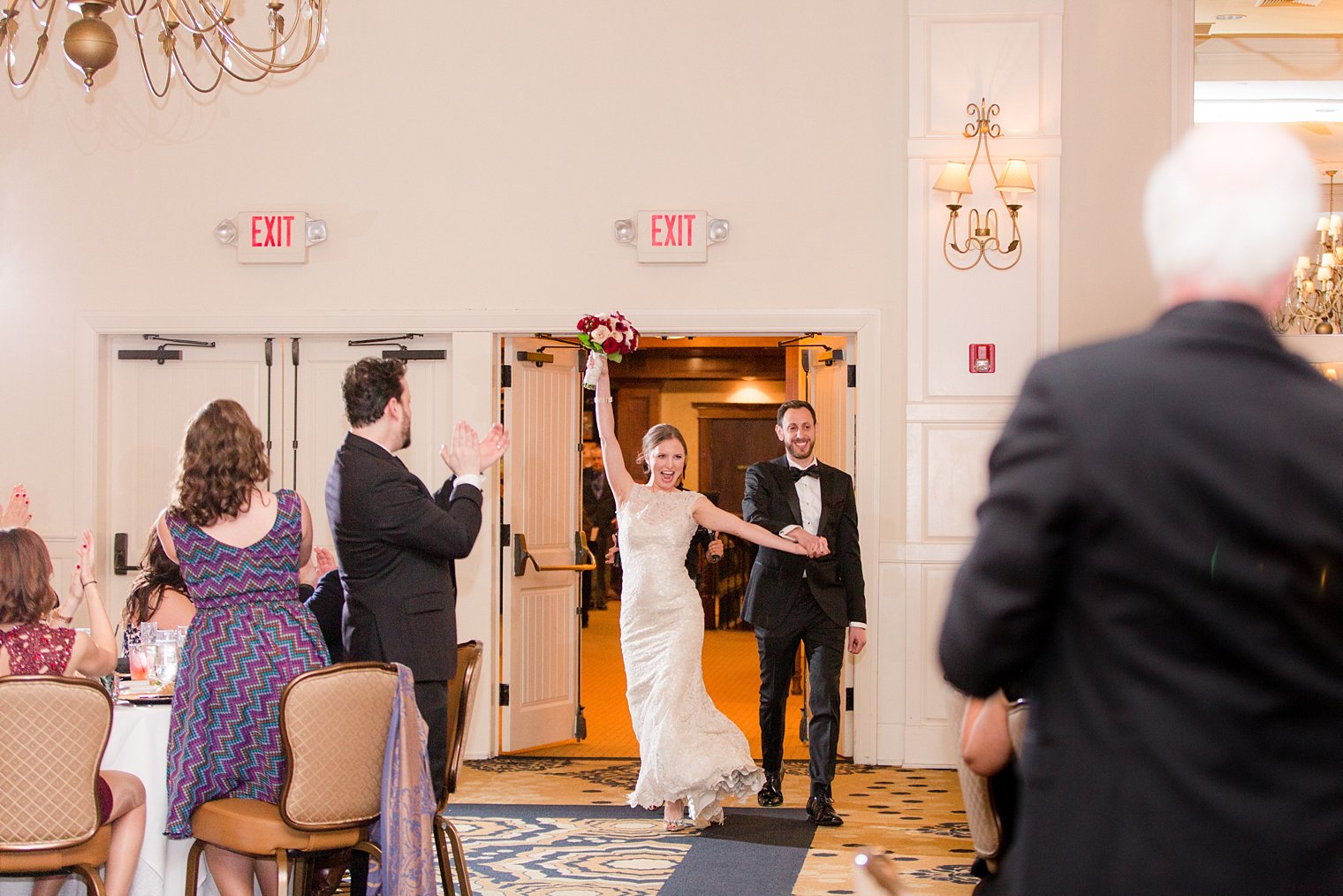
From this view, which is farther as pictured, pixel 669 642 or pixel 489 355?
pixel 489 355

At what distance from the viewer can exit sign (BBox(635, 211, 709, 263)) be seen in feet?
25.3

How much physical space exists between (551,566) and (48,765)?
4486 millimetres

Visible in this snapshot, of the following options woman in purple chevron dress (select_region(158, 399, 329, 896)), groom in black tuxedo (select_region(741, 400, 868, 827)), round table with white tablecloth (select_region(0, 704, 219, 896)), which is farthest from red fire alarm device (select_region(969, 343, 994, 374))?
round table with white tablecloth (select_region(0, 704, 219, 896))

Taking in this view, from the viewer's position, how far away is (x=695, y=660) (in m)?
6.09

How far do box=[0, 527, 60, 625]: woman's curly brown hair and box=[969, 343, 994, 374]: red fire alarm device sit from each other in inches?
198

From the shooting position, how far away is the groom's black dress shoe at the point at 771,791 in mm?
6434

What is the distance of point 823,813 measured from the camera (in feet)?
20.1

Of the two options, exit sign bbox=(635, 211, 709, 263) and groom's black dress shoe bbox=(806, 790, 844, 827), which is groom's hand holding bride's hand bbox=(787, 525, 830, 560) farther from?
exit sign bbox=(635, 211, 709, 263)

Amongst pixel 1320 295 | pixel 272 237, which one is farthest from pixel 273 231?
pixel 1320 295

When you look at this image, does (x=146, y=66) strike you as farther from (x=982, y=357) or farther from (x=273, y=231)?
(x=982, y=357)

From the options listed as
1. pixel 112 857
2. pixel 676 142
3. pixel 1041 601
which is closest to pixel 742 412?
pixel 676 142

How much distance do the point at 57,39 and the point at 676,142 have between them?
3.76 metres

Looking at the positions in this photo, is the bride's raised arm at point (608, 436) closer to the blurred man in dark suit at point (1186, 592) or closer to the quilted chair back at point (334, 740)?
the quilted chair back at point (334, 740)

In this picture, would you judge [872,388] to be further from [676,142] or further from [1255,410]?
[1255,410]
